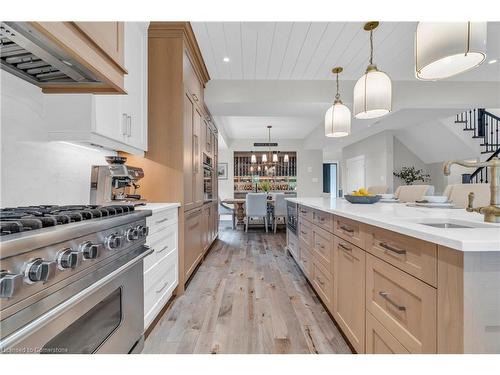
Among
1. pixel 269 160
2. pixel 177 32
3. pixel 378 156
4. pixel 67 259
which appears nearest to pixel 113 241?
pixel 67 259

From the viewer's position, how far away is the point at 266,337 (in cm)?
172

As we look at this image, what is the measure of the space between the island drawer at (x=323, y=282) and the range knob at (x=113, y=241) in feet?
4.82

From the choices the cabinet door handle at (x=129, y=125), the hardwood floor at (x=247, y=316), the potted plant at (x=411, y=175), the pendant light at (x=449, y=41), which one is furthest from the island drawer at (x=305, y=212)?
the potted plant at (x=411, y=175)

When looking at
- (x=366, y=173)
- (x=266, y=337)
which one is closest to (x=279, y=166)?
(x=366, y=173)

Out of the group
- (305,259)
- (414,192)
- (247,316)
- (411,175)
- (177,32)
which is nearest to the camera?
(247,316)

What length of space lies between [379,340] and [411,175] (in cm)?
667

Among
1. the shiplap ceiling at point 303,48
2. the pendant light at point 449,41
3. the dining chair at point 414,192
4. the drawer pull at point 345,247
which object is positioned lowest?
the drawer pull at point 345,247

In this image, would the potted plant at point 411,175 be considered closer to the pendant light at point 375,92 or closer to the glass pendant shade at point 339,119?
the glass pendant shade at point 339,119

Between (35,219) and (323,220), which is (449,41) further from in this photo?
(35,219)

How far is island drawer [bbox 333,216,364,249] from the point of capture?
4.62 ft

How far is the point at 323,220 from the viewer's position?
6.88ft

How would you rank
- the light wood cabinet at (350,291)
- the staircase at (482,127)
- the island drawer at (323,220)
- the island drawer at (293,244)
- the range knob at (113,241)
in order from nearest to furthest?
the range knob at (113,241), the light wood cabinet at (350,291), the island drawer at (323,220), the island drawer at (293,244), the staircase at (482,127)

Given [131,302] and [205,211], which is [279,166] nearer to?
[205,211]

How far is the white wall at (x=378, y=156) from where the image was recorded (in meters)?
6.84
